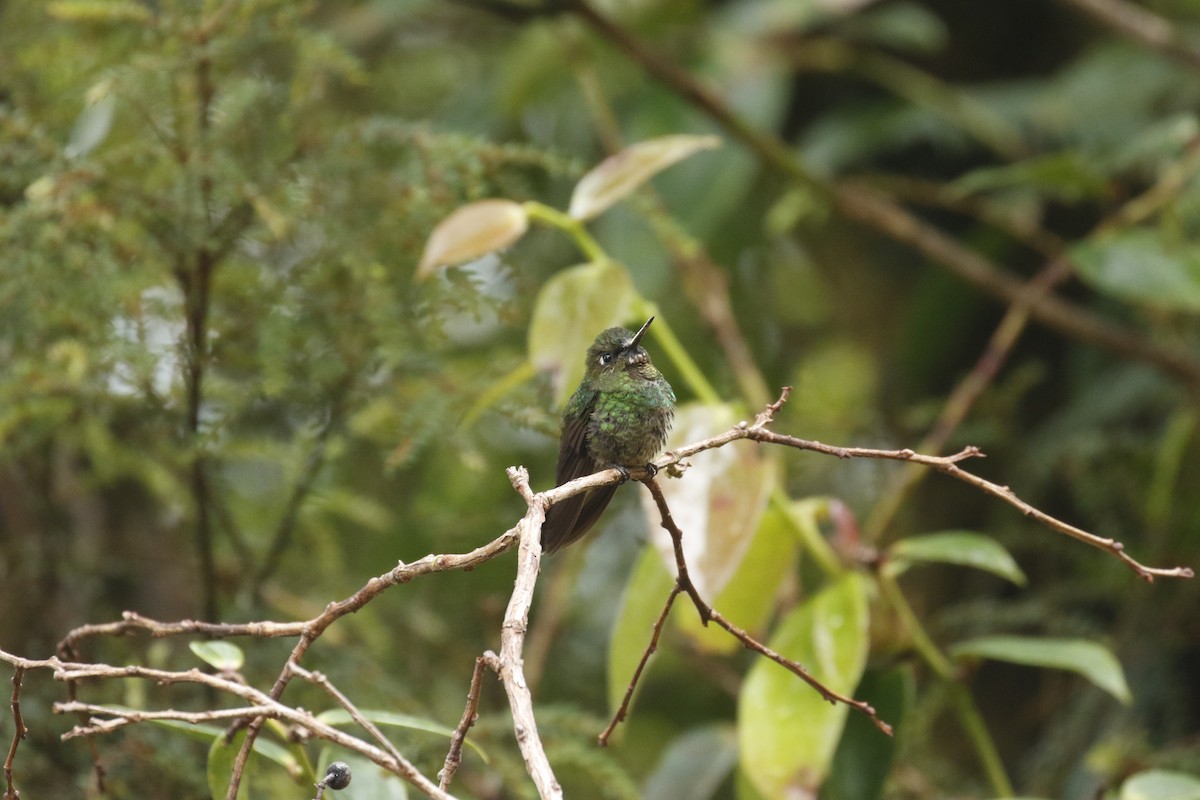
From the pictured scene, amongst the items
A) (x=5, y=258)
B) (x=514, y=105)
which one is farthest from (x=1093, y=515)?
(x=5, y=258)

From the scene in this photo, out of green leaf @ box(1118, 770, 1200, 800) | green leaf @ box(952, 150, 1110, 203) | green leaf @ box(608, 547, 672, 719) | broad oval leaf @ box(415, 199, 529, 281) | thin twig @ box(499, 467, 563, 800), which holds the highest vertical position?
broad oval leaf @ box(415, 199, 529, 281)

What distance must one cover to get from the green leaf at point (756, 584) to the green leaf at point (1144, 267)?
111cm

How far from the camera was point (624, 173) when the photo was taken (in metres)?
1.90

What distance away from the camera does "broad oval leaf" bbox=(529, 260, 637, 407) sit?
1.80 meters

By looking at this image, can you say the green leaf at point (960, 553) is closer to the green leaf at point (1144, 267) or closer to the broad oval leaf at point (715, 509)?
the broad oval leaf at point (715, 509)

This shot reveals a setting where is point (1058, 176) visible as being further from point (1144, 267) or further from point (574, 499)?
point (574, 499)

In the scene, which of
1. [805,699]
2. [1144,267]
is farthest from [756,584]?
[1144,267]

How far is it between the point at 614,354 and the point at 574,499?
0.26 meters

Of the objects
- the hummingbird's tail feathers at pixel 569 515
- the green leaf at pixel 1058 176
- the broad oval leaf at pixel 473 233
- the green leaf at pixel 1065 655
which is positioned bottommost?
the green leaf at pixel 1065 655

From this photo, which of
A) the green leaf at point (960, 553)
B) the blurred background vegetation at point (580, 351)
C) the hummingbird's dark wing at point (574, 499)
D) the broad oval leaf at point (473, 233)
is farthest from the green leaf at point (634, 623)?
the broad oval leaf at point (473, 233)

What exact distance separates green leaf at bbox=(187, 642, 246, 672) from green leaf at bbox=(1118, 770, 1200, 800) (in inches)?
48.2

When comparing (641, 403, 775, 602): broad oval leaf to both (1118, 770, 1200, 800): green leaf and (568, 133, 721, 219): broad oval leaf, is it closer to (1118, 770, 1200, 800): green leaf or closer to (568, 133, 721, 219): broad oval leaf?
(568, 133, 721, 219): broad oval leaf

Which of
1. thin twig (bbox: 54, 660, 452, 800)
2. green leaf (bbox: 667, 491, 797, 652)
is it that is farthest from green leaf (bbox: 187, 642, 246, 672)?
green leaf (bbox: 667, 491, 797, 652)

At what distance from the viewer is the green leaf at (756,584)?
6.09ft
